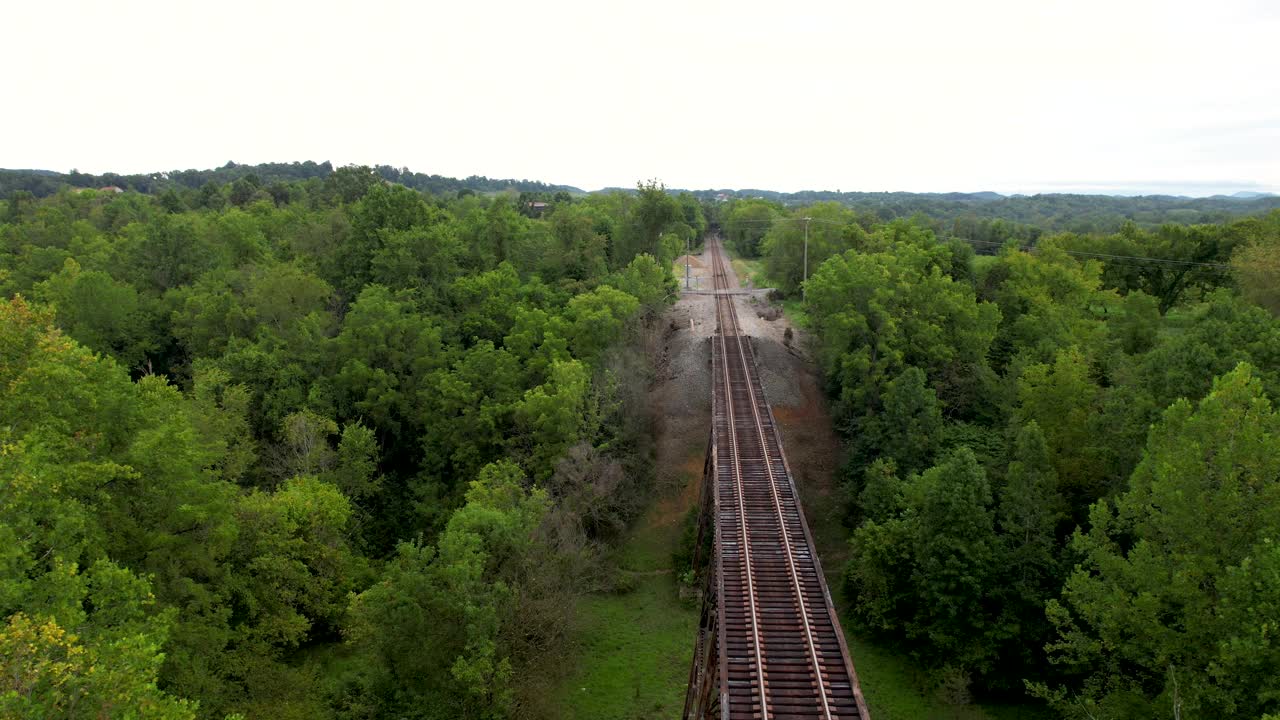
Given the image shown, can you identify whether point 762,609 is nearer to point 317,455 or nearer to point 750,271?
point 317,455

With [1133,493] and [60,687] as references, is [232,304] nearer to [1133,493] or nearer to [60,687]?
[60,687]

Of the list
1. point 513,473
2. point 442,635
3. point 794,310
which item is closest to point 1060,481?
point 513,473

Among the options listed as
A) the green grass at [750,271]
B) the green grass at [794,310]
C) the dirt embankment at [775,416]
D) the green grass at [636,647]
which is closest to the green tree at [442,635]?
the green grass at [636,647]

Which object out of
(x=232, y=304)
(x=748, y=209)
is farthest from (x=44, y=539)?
(x=748, y=209)

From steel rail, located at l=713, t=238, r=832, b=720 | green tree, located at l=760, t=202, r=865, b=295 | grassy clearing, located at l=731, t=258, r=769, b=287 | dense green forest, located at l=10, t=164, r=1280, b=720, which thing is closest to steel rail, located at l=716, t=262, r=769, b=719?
steel rail, located at l=713, t=238, r=832, b=720

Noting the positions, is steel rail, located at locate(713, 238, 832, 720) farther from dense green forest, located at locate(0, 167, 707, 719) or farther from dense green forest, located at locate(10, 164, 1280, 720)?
dense green forest, located at locate(0, 167, 707, 719)
